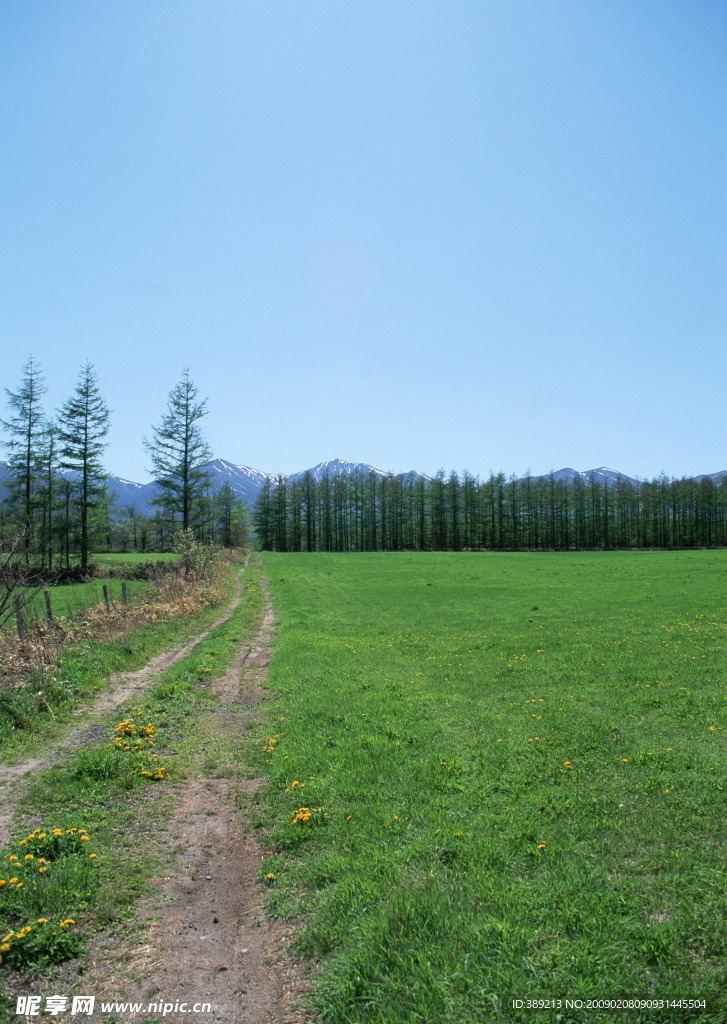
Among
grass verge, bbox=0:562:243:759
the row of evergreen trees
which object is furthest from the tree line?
the row of evergreen trees

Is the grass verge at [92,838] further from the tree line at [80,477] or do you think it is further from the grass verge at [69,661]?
the tree line at [80,477]

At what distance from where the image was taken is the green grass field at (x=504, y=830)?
3.09 meters

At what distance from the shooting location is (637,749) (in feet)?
21.8

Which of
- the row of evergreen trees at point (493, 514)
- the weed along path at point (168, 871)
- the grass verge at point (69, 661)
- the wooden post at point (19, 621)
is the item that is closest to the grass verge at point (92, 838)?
the weed along path at point (168, 871)

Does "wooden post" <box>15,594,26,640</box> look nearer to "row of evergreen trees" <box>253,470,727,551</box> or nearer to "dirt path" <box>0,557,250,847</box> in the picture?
"dirt path" <box>0,557,250,847</box>

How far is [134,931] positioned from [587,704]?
777cm

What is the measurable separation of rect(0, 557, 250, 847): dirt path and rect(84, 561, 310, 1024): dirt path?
2075 mm

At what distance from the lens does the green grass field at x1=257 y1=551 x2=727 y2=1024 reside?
3092 millimetres

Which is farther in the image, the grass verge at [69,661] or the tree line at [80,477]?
the tree line at [80,477]

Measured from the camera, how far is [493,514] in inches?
3989

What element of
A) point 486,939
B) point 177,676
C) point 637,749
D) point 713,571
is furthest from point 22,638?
point 713,571

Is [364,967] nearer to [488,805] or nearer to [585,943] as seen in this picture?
[585,943]

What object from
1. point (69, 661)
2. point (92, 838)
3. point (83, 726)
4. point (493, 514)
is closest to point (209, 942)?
point (92, 838)

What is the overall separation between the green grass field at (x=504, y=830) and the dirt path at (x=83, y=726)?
3.09m
